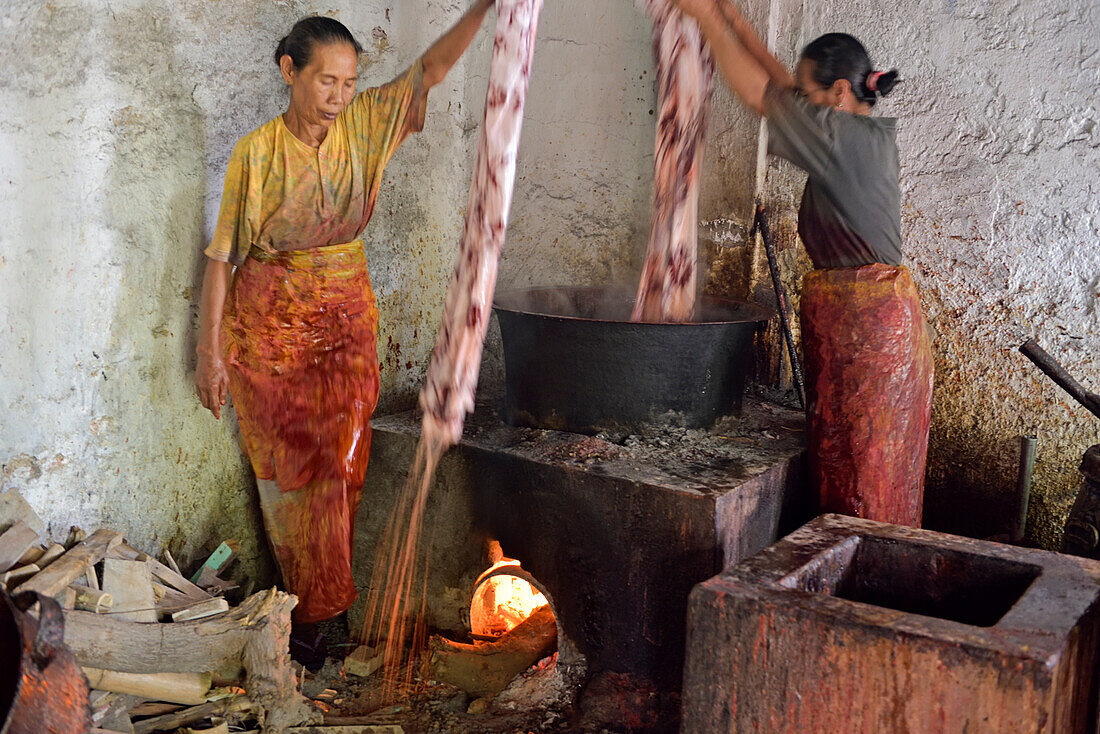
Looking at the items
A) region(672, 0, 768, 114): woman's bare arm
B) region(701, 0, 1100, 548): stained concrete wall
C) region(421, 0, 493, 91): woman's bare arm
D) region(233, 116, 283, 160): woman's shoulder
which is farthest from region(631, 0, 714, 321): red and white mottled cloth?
region(233, 116, 283, 160): woman's shoulder

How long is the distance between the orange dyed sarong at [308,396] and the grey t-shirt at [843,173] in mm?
1701

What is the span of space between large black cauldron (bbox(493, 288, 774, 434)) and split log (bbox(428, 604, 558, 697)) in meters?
0.94

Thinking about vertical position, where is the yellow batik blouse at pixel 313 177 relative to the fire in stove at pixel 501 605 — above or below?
above

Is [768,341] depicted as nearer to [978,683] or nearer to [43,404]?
[978,683]

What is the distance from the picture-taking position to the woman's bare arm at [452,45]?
3.06 meters

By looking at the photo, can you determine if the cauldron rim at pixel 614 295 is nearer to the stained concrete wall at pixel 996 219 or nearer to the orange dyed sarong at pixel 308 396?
the orange dyed sarong at pixel 308 396

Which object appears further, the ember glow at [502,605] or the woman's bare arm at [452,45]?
the ember glow at [502,605]

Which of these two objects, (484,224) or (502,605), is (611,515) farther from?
(502,605)

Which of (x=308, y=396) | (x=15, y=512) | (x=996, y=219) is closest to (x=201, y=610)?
(x=15, y=512)

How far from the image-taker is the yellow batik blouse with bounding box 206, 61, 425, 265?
10.3ft

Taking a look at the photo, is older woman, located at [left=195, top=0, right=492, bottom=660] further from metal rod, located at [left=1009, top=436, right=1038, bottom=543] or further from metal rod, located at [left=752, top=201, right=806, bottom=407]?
metal rod, located at [left=1009, top=436, right=1038, bottom=543]

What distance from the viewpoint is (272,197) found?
317 centimetres

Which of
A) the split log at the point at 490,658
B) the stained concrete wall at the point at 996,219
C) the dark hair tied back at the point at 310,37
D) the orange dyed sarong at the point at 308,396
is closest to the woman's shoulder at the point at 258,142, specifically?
the dark hair tied back at the point at 310,37

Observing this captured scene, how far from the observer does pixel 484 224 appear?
3053 millimetres
